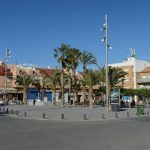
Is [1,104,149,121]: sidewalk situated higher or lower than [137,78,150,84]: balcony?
lower

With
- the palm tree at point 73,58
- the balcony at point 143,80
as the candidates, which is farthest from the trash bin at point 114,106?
the balcony at point 143,80

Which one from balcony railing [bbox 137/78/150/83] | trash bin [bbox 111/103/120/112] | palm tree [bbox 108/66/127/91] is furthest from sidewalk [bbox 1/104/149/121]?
balcony railing [bbox 137/78/150/83]

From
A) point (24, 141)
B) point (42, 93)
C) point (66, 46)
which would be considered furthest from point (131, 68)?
point (24, 141)


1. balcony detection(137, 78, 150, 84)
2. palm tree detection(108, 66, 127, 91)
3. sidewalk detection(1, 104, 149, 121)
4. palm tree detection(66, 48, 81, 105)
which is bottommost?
sidewalk detection(1, 104, 149, 121)

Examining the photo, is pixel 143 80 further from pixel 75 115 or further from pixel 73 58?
pixel 75 115

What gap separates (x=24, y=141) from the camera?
47.5 ft

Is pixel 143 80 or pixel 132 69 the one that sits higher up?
pixel 132 69

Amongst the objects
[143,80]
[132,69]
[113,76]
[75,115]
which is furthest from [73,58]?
[75,115]

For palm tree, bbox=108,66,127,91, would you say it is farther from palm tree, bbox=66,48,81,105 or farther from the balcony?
A: the balcony

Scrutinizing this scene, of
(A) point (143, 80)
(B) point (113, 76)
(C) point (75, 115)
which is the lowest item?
(C) point (75, 115)

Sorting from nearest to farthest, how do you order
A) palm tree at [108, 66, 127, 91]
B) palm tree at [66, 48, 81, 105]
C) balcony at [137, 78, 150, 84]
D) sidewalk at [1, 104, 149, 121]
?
sidewalk at [1, 104, 149, 121]
palm tree at [108, 66, 127, 91]
palm tree at [66, 48, 81, 105]
balcony at [137, 78, 150, 84]

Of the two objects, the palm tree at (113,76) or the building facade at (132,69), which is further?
the building facade at (132,69)

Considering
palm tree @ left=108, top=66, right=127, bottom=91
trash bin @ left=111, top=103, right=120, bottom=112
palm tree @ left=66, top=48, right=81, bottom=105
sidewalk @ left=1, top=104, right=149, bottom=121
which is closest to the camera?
sidewalk @ left=1, top=104, right=149, bottom=121

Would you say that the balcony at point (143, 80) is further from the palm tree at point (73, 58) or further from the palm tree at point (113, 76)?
the palm tree at point (113, 76)
